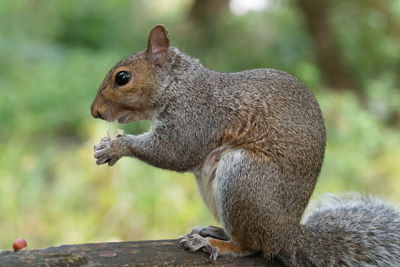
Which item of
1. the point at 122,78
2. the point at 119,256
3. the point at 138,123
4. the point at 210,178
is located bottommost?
the point at 119,256

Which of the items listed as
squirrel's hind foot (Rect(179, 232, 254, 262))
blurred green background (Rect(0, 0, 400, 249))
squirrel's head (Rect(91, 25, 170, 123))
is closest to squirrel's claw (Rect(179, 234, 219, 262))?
squirrel's hind foot (Rect(179, 232, 254, 262))

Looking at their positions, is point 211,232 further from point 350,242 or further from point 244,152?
point 350,242

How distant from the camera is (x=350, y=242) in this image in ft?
5.93

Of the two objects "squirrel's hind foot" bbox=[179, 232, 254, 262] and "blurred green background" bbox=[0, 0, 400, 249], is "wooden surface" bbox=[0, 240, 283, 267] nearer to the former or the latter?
"squirrel's hind foot" bbox=[179, 232, 254, 262]

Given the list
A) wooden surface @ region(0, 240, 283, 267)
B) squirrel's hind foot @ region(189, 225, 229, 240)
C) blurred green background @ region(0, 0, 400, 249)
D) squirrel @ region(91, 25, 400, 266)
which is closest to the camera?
wooden surface @ region(0, 240, 283, 267)

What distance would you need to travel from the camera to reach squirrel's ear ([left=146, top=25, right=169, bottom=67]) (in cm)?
197

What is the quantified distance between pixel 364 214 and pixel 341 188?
80.5 inches

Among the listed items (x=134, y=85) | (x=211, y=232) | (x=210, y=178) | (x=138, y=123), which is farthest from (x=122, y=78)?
(x=138, y=123)

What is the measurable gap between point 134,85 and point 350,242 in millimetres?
866

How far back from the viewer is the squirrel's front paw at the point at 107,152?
6.24ft

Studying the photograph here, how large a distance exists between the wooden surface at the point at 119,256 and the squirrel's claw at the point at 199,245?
0.02 meters

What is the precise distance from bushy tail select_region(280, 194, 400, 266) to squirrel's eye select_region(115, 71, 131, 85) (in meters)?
0.75

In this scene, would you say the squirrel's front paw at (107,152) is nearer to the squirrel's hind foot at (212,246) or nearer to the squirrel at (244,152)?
the squirrel at (244,152)

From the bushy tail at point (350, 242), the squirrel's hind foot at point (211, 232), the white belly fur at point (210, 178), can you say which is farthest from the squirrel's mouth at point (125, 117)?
the bushy tail at point (350, 242)
